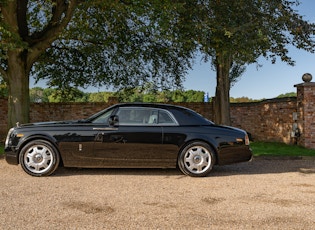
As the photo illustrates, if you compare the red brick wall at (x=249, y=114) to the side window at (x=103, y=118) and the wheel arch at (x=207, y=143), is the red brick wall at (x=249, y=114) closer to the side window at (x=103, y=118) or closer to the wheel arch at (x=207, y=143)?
the wheel arch at (x=207, y=143)

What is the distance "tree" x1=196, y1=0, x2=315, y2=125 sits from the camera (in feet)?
36.7

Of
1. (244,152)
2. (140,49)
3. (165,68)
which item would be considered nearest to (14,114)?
(140,49)

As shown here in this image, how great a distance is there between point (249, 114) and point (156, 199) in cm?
1334

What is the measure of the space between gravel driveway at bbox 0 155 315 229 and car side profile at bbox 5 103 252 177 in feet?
0.96

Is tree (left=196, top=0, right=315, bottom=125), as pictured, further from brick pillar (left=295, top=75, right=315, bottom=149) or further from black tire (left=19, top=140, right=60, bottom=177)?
black tire (left=19, top=140, right=60, bottom=177)

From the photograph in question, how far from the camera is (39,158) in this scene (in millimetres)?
7129

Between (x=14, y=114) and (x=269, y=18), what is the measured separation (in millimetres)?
9698

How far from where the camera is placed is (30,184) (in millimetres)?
6359

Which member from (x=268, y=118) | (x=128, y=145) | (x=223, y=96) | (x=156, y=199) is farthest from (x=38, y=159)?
(x=268, y=118)

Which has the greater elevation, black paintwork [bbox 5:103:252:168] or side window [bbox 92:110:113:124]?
side window [bbox 92:110:113:124]

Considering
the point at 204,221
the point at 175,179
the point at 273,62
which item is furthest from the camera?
the point at 273,62

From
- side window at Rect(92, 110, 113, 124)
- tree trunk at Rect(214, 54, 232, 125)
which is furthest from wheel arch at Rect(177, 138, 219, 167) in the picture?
tree trunk at Rect(214, 54, 232, 125)

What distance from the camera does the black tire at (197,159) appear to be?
724cm

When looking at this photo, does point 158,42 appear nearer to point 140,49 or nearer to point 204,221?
point 140,49
